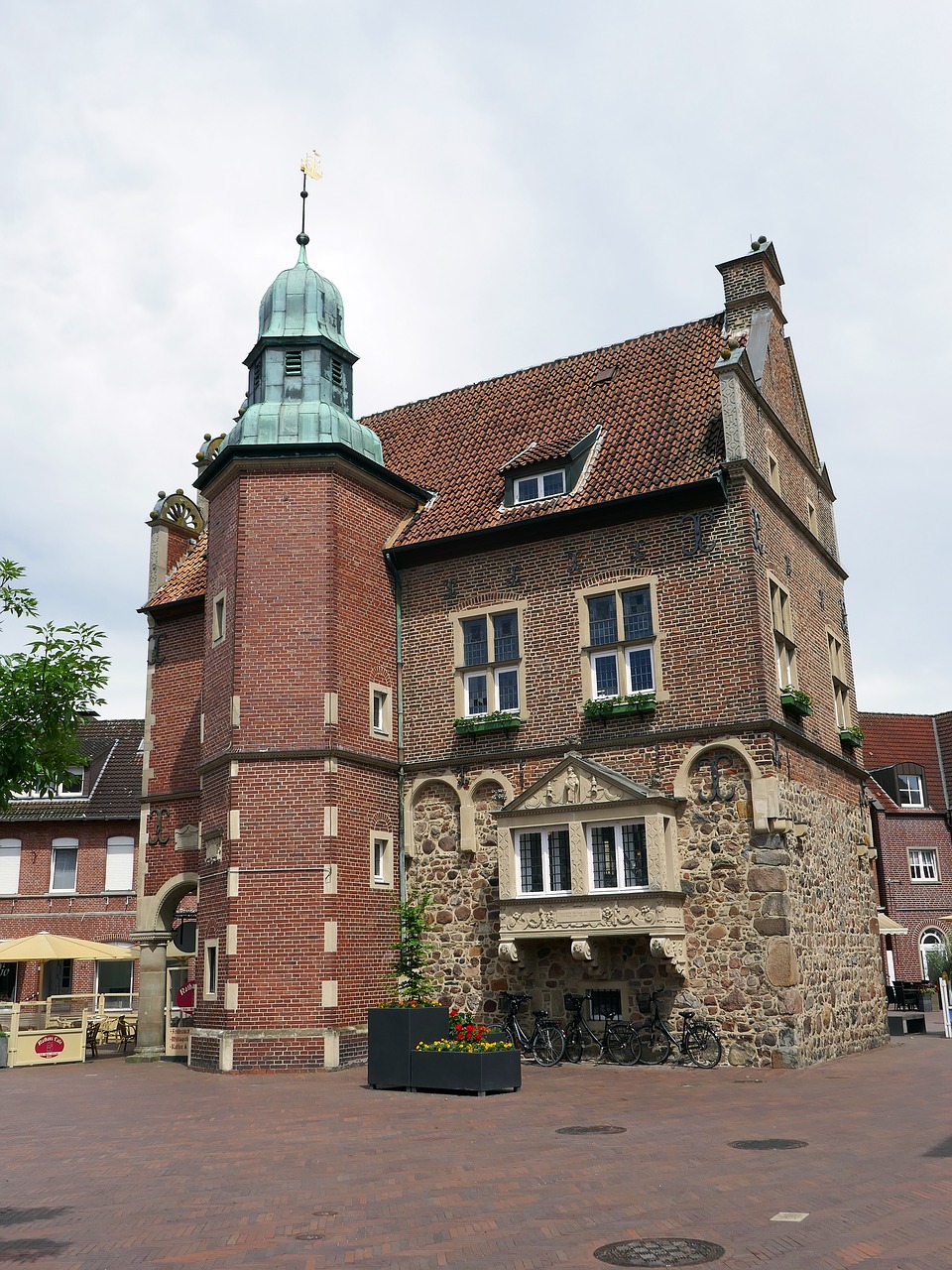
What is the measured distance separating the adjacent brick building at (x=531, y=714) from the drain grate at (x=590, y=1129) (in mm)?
6249

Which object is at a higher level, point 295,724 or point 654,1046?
point 295,724

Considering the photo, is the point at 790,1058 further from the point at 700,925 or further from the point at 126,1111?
the point at 126,1111

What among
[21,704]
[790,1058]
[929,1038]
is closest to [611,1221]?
[21,704]

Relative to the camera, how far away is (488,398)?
28.5 metres

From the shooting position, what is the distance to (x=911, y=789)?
171 ft

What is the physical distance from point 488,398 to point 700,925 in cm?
1408

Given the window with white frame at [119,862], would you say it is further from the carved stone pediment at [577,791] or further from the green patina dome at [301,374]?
the carved stone pediment at [577,791]

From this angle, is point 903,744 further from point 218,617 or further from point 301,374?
point 218,617

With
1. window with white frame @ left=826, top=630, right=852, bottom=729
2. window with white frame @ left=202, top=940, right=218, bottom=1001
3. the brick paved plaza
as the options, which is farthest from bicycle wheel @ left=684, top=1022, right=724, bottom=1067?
window with white frame @ left=826, top=630, right=852, bottom=729

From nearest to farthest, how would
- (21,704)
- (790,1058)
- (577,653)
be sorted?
(21,704), (790,1058), (577,653)

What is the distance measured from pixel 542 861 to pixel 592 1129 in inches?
320

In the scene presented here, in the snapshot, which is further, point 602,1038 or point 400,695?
point 400,695

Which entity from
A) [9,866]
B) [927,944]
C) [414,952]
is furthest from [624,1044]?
[927,944]

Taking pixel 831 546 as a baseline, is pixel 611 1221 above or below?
below
